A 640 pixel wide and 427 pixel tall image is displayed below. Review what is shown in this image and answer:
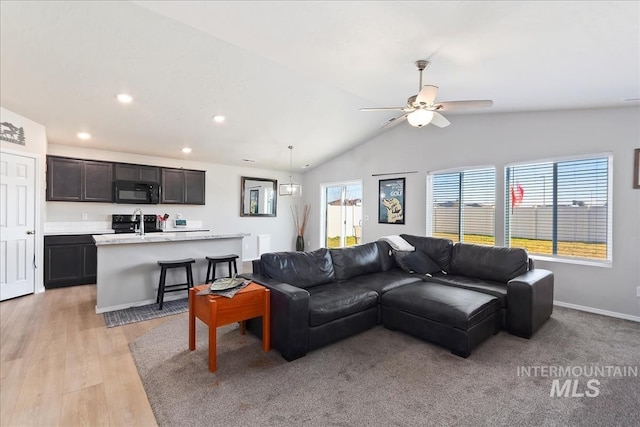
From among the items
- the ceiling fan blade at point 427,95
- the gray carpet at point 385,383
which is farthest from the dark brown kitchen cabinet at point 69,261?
the ceiling fan blade at point 427,95

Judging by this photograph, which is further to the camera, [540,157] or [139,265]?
[540,157]

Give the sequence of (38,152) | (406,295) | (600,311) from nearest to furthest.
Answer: (406,295)
(600,311)
(38,152)

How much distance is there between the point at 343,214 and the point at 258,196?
2263mm

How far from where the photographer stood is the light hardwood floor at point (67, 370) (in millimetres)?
1871

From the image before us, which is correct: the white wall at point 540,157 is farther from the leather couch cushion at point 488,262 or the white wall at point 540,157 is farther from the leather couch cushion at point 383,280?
the leather couch cushion at point 383,280

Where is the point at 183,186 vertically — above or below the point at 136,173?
below

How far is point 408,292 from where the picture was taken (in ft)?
10.4

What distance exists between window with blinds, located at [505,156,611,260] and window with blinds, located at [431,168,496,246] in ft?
0.92

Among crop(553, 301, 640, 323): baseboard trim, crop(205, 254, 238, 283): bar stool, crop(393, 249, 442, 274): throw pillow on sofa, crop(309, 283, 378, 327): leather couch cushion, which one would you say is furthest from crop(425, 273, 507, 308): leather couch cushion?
crop(205, 254, 238, 283): bar stool

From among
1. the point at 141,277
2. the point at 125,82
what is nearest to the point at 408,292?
the point at 141,277

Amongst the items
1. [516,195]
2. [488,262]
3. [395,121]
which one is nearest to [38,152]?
[395,121]

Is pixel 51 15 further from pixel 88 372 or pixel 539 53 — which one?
pixel 539 53

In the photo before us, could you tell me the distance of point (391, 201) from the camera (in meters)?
6.15

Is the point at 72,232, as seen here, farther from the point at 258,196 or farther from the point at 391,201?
the point at 391,201
